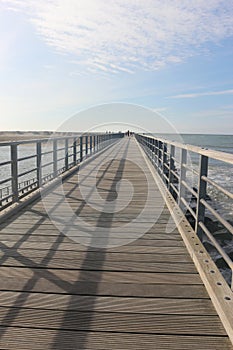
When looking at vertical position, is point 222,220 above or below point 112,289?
above

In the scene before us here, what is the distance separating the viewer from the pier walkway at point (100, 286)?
5.74ft

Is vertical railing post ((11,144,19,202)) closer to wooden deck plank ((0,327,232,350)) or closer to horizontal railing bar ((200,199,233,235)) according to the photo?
horizontal railing bar ((200,199,233,235))

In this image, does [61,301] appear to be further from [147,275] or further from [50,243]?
[50,243]

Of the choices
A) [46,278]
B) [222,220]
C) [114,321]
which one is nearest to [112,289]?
[114,321]

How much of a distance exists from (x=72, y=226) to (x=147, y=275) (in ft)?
4.74

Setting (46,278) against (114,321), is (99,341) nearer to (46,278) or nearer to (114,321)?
(114,321)

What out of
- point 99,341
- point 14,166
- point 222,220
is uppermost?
point 14,166

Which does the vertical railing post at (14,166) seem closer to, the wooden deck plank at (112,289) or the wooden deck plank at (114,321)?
the wooden deck plank at (112,289)

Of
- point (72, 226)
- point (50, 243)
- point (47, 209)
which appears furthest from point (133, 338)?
point (47, 209)

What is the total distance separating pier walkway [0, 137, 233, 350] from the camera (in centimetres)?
175

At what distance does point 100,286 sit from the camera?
90.0 inches

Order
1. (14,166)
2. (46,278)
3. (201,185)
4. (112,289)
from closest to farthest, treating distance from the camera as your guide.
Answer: (112,289) → (46,278) → (201,185) → (14,166)

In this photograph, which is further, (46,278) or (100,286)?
(46,278)

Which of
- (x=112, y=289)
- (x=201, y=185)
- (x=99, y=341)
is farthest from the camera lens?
(x=201, y=185)
